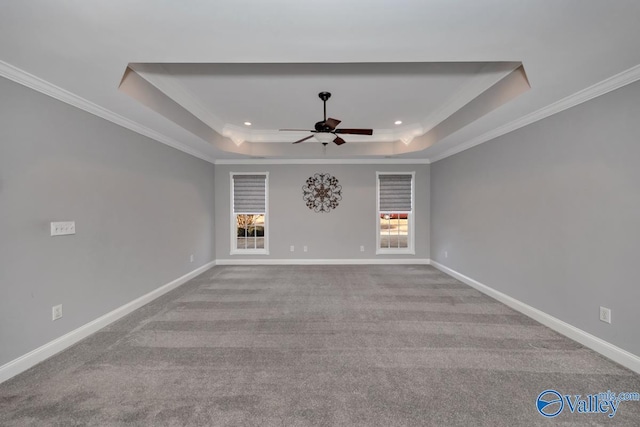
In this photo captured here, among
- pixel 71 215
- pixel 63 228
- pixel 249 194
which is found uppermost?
pixel 249 194

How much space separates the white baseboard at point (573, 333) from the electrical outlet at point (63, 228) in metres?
5.09

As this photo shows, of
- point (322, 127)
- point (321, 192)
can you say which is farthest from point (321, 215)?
point (322, 127)

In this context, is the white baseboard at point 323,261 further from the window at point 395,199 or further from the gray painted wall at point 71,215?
the gray painted wall at point 71,215

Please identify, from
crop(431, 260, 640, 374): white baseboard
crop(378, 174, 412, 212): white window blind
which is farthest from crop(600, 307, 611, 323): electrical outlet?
crop(378, 174, 412, 212): white window blind

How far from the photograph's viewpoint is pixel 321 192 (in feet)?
19.0

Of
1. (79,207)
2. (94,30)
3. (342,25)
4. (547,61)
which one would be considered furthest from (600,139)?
(79,207)

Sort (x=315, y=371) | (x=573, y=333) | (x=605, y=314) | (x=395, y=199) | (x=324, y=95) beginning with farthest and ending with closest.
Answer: (x=395, y=199) → (x=324, y=95) → (x=573, y=333) → (x=605, y=314) → (x=315, y=371)

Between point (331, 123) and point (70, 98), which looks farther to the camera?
point (331, 123)

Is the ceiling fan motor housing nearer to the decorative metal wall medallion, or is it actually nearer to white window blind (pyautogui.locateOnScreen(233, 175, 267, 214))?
the decorative metal wall medallion

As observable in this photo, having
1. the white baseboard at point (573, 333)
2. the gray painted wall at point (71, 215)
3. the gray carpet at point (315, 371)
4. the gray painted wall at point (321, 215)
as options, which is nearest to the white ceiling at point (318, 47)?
the gray painted wall at point (71, 215)

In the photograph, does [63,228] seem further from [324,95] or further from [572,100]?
[572,100]

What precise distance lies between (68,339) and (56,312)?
0.31 meters

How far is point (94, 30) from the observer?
160 centimetres

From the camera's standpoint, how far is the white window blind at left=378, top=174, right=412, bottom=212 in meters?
5.84
